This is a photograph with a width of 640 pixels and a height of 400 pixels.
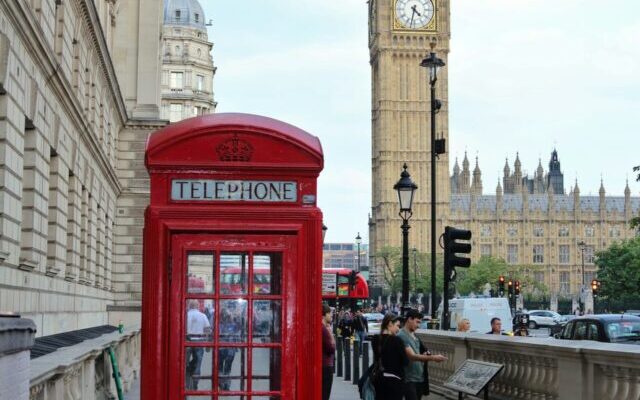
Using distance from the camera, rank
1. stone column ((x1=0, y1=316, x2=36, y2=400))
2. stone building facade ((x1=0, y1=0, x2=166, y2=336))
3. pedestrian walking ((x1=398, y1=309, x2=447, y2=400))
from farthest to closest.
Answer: stone building facade ((x1=0, y1=0, x2=166, y2=336))
pedestrian walking ((x1=398, y1=309, x2=447, y2=400))
stone column ((x1=0, y1=316, x2=36, y2=400))

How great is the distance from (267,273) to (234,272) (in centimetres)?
23

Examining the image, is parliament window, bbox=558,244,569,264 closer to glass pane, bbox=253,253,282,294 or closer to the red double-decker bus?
the red double-decker bus

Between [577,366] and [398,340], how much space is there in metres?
2.23

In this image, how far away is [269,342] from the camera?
862 centimetres

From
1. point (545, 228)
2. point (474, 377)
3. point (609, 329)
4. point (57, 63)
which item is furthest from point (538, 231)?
point (474, 377)

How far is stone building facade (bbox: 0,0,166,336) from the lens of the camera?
18000 mm

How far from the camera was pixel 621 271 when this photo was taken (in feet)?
318

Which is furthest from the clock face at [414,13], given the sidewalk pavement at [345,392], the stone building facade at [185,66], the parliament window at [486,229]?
the sidewalk pavement at [345,392]

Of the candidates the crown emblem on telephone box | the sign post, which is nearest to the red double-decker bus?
the sign post

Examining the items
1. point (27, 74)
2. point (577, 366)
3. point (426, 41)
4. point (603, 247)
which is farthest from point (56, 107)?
point (603, 247)

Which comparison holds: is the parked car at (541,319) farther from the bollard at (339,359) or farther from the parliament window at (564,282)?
the parliament window at (564,282)

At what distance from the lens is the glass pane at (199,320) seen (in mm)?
8508

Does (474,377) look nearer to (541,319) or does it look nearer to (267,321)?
(267,321)

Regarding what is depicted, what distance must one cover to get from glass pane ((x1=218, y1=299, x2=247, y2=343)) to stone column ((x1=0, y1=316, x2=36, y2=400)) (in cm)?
238
